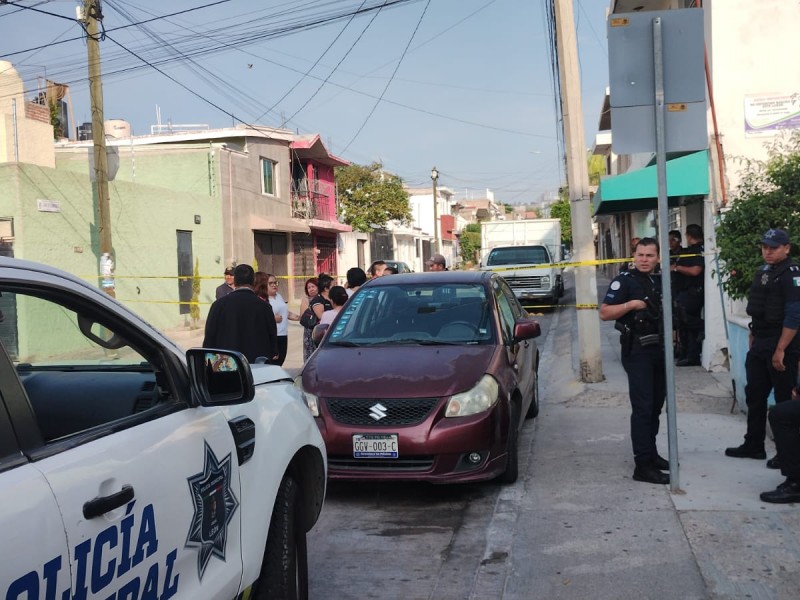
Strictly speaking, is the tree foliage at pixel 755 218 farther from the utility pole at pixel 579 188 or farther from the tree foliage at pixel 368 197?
the tree foliage at pixel 368 197

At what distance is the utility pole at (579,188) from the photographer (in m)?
10.0

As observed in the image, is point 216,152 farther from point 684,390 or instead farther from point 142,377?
point 142,377

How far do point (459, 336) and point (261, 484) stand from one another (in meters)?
3.64

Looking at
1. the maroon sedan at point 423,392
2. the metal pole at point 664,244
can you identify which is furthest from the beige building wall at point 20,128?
the metal pole at point 664,244

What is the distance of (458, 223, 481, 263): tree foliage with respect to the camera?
235 ft

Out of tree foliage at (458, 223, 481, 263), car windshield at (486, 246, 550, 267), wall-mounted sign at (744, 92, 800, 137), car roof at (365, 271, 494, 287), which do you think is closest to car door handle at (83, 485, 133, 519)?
car roof at (365, 271, 494, 287)

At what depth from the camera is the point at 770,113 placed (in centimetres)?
1011

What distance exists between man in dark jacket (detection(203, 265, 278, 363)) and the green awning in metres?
5.15

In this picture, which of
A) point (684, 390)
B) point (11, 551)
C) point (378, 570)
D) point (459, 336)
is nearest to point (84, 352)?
point (11, 551)

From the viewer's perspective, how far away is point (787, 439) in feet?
17.3

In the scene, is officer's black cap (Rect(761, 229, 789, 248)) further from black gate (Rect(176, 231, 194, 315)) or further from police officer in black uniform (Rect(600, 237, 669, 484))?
black gate (Rect(176, 231, 194, 315))

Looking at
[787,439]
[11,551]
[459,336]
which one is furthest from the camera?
[459,336]

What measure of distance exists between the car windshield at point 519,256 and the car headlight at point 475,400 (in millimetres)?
17556

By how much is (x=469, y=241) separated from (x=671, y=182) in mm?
64456
